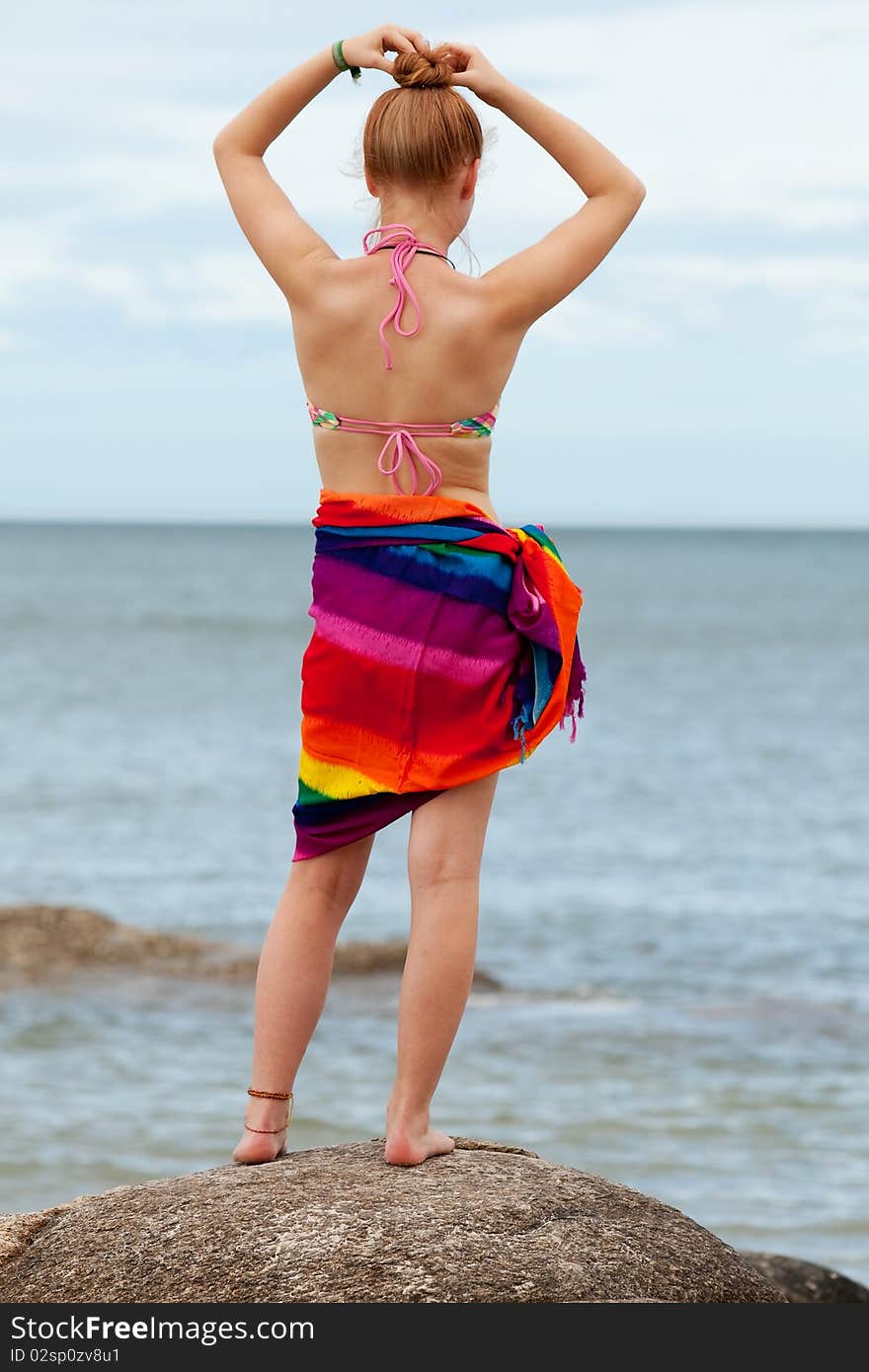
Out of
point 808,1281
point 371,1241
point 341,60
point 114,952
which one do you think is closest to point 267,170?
point 341,60

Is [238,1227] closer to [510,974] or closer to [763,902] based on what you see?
[510,974]

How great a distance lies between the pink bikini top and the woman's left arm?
167 millimetres

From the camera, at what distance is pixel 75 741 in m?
26.6

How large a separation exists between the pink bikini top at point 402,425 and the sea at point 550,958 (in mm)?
5463

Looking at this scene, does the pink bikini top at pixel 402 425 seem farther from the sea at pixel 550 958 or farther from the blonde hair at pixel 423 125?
the sea at pixel 550 958

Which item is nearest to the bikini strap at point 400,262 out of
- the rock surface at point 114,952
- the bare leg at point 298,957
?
the bare leg at point 298,957

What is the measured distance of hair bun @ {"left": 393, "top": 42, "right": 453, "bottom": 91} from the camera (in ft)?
12.8

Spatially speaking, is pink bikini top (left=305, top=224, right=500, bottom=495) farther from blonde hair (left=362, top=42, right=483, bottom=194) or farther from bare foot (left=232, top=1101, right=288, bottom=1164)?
bare foot (left=232, top=1101, right=288, bottom=1164)

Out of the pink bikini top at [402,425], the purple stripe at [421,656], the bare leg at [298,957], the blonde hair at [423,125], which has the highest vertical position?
the blonde hair at [423,125]

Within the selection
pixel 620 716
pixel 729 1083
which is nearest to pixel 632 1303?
pixel 729 1083

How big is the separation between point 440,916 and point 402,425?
1169 mm

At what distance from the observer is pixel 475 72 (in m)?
3.93

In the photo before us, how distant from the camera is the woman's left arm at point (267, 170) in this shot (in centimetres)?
400

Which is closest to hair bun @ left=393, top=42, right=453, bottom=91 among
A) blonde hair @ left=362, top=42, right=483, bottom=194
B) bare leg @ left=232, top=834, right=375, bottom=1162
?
blonde hair @ left=362, top=42, right=483, bottom=194
